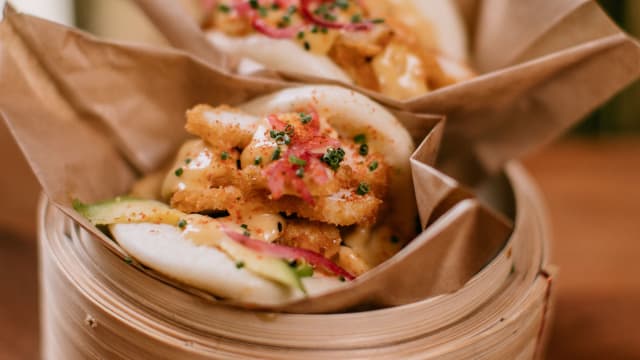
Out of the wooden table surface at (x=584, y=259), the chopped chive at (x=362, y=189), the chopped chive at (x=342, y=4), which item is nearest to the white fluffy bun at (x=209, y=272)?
the chopped chive at (x=362, y=189)

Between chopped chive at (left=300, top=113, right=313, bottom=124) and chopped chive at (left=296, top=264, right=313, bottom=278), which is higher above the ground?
chopped chive at (left=300, top=113, right=313, bottom=124)

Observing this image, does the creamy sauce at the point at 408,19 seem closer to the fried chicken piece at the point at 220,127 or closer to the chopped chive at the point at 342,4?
the chopped chive at the point at 342,4

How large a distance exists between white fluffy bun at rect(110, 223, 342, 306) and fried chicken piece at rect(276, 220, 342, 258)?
72mm

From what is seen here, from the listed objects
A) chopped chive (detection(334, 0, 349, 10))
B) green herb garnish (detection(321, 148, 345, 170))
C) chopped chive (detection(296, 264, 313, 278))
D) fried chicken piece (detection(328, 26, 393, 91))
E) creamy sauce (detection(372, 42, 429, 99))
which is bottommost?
chopped chive (detection(296, 264, 313, 278))

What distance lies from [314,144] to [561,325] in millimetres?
1009

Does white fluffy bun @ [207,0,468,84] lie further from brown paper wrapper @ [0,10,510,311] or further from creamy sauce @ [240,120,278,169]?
creamy sauce @ [240,120,278,169]

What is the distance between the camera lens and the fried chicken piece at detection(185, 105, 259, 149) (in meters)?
1.10

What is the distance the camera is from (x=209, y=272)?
0.93m

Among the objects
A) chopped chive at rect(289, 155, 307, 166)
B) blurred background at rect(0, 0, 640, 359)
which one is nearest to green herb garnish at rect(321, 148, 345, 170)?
chopped chive at rect(289, 155, 307, 166)

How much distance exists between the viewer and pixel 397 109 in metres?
1.20

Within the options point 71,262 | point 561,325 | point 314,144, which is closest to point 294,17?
point 314,144

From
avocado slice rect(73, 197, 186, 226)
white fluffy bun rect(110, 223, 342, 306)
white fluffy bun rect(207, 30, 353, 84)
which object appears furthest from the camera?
white fluffy bun rect(207, 30, 353, 84)

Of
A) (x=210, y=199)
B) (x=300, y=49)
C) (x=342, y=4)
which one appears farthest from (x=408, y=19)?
(x=210, y=199)

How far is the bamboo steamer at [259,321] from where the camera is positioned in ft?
3.05
